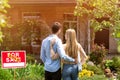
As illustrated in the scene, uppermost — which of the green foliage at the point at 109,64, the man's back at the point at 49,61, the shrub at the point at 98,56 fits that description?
the man's back at the point at 49,61

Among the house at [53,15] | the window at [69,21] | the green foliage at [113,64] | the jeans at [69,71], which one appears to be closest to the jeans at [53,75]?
the jeans at [69,71]

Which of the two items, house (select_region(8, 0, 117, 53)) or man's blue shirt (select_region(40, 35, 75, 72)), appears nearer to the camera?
man's blue shirt (select_region(40, 35, 75, 72))

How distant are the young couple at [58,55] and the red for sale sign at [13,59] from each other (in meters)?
0.50

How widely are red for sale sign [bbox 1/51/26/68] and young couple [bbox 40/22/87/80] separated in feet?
1.63

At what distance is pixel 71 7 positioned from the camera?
90.2 ft

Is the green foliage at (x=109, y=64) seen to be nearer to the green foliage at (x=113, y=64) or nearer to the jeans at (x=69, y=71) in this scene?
the green foliage at (x=113, y=64)

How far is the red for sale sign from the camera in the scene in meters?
9.84

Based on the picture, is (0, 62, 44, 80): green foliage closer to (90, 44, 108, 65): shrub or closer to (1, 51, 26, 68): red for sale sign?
(1, 51, 26, 68): red for sale sign

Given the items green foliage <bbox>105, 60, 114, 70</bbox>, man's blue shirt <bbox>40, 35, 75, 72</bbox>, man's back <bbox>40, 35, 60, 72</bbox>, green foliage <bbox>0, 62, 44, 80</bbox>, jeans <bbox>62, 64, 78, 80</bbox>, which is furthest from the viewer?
green foliage <bbox>105, 60, 114, 70</bbox>

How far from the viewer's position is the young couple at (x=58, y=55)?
9555mm

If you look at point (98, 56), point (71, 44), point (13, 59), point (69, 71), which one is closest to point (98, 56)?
point (98, 56)

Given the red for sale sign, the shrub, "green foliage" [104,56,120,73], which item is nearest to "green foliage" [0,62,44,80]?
the red for sale sign

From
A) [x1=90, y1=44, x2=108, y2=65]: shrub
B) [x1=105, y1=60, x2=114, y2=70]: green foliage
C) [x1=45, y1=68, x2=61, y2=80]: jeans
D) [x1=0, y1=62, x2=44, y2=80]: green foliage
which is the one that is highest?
[x1=45, y1=68, x2=61, y2=80]: jeans

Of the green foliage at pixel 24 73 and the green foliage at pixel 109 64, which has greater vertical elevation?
the green foliage at pixel 24 73
